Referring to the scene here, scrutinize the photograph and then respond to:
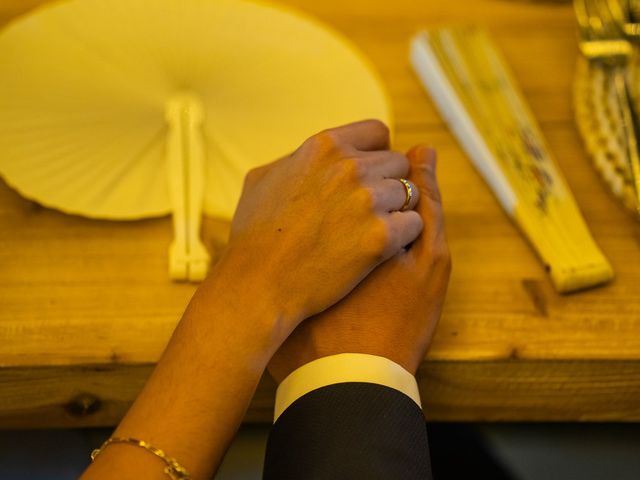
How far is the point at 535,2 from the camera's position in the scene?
0.84m

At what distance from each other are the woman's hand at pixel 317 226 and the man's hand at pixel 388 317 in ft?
0.05

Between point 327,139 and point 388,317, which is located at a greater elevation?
point 327,139

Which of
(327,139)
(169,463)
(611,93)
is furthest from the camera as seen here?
(611,93)

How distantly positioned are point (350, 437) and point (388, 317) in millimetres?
94

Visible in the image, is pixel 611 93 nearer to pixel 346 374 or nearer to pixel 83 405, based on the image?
pixel 346 374

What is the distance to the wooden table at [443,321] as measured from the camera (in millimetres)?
540

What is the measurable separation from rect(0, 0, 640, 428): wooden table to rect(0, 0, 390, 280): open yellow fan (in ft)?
0.09

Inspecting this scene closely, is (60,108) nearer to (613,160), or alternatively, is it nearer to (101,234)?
(101,234)

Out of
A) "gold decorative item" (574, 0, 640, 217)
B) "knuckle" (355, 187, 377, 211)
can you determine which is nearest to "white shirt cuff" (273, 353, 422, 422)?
"knuckle" (355, 187, 377, 211)

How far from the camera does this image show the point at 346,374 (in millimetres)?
509

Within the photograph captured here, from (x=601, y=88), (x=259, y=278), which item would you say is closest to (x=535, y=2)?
(x=601, y=88)

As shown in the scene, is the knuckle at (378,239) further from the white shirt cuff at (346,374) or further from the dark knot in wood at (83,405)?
the dark knot in wood at (83,405)

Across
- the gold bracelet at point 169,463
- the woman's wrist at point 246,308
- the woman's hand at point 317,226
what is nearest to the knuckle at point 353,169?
the woman's hand at point 317,226

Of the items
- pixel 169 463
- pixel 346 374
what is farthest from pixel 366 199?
pixel 169 463
